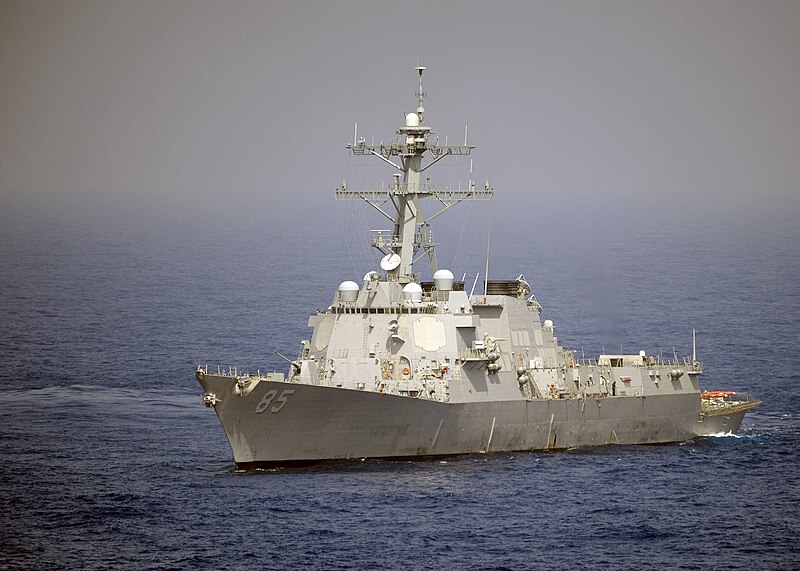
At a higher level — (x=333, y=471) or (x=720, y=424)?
(x=720, y=424)

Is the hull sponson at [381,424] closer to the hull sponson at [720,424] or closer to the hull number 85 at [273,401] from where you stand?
the hull number 85 at [273,401]

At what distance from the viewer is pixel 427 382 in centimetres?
4175

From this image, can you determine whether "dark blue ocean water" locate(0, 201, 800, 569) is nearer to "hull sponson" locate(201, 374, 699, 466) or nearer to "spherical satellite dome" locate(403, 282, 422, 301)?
"hull sponson" locate(201, 374, 699, 466)

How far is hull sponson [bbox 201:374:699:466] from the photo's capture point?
39.4 metres

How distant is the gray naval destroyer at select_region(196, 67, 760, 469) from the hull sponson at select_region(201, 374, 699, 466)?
0.12 ft

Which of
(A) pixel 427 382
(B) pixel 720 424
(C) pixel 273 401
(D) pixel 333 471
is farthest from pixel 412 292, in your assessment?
(B) pixel 720 424

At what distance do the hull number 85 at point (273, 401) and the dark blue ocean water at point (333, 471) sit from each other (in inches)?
63.9

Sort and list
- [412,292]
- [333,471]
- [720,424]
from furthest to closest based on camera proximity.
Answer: [720,424]
[412,292]
[333,471]

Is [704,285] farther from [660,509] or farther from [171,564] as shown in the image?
[171,564]

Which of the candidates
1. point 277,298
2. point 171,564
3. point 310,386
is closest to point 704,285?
point 277,298

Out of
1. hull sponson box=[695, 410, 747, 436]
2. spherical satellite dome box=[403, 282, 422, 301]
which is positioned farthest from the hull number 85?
hull sponson box=[695, 410, 747, 436]

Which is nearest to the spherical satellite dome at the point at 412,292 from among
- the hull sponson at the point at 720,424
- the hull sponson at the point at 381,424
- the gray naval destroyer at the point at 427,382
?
the gray naval destroyer at the point at 427,382

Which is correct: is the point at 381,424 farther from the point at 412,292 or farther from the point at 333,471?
the point at 412,292

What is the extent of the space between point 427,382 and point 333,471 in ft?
12.9
